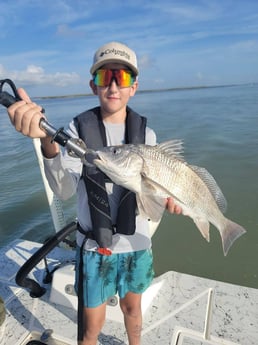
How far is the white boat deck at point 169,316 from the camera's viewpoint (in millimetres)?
3121

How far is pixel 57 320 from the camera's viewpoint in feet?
11.2

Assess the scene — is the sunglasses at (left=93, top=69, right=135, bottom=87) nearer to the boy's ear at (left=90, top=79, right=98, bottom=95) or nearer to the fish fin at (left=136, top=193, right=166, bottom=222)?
the boy's ear at (left=90, top=79, right=98, bottom=95)

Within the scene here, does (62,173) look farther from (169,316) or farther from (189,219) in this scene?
(189,219)

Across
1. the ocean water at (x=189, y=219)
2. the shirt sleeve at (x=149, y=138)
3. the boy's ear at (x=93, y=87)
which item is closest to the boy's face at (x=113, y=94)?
the boy's ear at (x=93, y=87)

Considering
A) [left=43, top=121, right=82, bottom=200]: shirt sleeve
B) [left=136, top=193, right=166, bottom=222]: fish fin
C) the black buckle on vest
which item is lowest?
the black buckle on vest

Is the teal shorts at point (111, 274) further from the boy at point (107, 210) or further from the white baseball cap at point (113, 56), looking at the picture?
the white baseball cap at point (113, 56)

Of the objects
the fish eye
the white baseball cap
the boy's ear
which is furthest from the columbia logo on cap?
the fish eye

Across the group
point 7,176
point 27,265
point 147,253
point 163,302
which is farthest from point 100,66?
point 7,176

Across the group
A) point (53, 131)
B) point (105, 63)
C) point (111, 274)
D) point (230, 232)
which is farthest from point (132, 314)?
point (105, 63)

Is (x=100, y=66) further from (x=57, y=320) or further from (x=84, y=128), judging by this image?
(x=57, y=320)

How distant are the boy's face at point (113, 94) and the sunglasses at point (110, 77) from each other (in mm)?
23

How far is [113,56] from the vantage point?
7.82 ft

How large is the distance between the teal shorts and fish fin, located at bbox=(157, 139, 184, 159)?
88 cm

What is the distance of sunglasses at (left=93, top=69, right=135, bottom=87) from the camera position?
244cm
